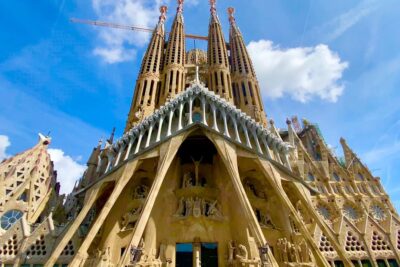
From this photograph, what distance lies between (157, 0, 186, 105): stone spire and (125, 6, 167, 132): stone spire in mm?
909

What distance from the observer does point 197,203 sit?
15.6m

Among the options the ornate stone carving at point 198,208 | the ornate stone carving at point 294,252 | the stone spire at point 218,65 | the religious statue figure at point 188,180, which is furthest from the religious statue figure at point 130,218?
the stone spire at point 218,65

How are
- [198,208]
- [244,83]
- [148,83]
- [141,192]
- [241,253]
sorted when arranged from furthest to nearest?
[244,83] < [148,83] < [141,192] < [198,208] < [241,253]

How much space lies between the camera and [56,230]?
53.0 ft

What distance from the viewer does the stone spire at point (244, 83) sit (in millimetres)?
24734

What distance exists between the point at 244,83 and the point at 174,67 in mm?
7839

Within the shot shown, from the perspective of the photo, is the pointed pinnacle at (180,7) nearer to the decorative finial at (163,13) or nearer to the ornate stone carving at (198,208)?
the decorative finial at (163,13)

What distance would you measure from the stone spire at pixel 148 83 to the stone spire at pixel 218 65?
19.7 ft

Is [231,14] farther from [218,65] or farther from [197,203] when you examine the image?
[197,203]

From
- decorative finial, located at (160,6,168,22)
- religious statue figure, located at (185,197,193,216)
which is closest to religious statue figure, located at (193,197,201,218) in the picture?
religious statue figure, located at (185,197,193,216)

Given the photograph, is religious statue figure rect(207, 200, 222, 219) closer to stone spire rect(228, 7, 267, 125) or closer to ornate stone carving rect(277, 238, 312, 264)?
ornate stone carving rect(277, 238, 312, 264)

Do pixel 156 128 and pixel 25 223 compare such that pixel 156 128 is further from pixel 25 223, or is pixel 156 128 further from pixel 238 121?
pixel 25 223

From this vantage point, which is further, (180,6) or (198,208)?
(180,6)

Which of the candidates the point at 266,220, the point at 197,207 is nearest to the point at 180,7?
the point at 197,207
